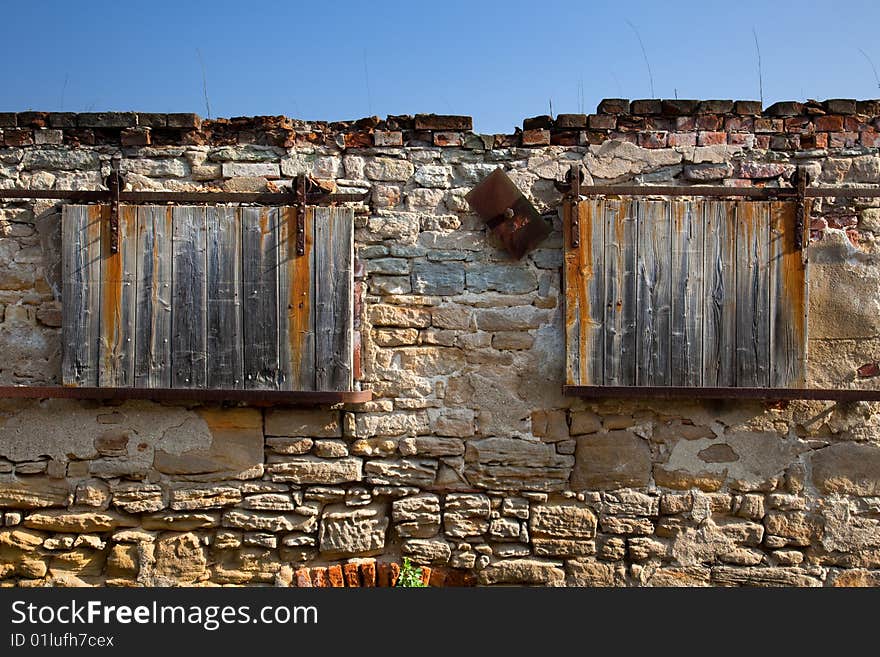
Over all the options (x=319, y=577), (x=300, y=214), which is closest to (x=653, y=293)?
(x=300, y=214)

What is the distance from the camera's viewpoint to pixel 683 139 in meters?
3.76

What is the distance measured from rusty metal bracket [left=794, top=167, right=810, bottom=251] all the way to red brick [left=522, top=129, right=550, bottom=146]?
1.25 meters

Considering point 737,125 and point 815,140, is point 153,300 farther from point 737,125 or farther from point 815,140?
point 815,140

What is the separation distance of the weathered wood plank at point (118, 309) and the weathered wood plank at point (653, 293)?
2.51 metres

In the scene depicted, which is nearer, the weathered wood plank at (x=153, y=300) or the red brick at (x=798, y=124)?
the weathered wood plank at (x=153, y=300)

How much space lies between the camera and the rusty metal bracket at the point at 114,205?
3611 millimetres

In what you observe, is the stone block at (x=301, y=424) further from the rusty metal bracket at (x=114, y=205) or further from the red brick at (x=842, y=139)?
the red brick at (x=842, y=139)

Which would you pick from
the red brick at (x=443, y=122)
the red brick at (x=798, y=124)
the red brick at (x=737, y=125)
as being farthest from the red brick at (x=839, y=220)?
the red brick at (x=443, y=122)

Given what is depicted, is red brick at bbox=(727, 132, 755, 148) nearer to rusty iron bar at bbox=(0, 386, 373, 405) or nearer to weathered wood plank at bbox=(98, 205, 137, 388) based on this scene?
rusty iron bar at bbox=(0, 386, 373, 405)

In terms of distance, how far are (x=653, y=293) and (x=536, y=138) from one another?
1004mm

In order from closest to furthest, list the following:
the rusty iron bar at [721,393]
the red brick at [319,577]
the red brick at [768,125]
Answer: the rusty iron bar at [721,393] → the red brick at [319,577] → the red brick at [768,125]

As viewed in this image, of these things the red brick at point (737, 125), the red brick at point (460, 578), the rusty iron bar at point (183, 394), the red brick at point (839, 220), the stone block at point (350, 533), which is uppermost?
the red brick at point (737, 125)

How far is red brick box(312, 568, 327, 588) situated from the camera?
365 centimetres

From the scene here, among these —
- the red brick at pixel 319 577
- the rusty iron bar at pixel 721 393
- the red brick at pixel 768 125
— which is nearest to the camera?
the rusty iron bar at pixel 721 393
